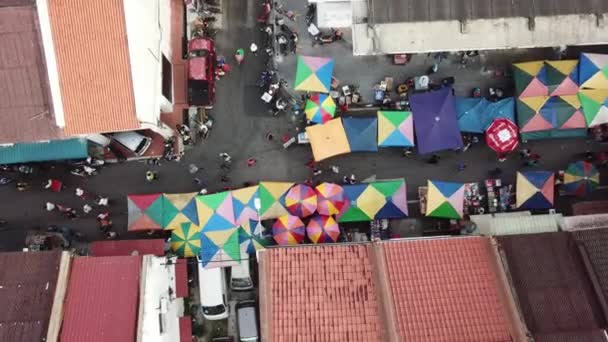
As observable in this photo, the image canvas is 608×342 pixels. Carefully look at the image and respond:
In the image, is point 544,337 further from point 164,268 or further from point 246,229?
point 164,268

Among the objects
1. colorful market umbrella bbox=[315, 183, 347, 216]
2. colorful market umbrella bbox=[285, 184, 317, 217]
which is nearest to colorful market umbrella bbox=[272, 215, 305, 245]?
colorful market umbrella bbox=[285, 184, 317, 217]

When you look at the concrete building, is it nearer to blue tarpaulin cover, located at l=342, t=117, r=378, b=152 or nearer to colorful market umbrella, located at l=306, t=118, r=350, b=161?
blue tarpaulin cover, located at l=342, t=117, r=378, b=152

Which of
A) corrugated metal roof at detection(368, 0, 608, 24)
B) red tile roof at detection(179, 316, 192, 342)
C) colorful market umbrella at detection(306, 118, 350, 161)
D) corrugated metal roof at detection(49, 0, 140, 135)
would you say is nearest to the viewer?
corrugated metal roof at detection(49, 0, 140, 135)

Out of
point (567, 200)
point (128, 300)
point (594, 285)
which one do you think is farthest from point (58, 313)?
point (567, 200)

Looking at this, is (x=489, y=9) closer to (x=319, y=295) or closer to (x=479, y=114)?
(x=479, y=114)

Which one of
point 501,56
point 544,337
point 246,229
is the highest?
point 501,56

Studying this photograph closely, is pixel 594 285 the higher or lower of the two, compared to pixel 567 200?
lower

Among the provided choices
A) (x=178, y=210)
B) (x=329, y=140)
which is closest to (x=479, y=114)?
(x=329, y=140)
